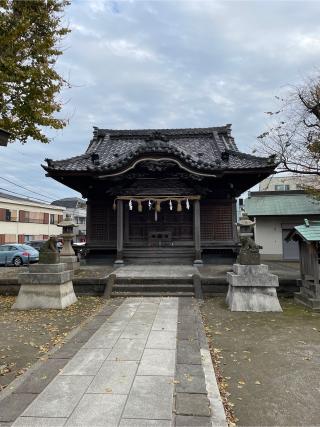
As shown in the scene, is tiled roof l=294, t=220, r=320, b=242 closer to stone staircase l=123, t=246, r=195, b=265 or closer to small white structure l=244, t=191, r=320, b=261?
stone staircase l=123, t=246, r=195, b=265

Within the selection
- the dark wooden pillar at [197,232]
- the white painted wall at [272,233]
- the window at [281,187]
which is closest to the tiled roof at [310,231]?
the dark wooden pillar at [197,232]

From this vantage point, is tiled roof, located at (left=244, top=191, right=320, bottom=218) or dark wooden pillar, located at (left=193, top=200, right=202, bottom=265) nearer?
dark wooden pillar, located at (left=193, top=200, right=202, bottom=265)

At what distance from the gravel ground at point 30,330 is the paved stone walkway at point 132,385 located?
727mm

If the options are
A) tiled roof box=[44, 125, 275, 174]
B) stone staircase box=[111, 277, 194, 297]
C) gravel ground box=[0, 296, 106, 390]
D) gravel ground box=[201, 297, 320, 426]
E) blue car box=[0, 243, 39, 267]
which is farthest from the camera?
blue car box=[0, 243, 39, 267]

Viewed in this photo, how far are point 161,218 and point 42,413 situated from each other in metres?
12.2

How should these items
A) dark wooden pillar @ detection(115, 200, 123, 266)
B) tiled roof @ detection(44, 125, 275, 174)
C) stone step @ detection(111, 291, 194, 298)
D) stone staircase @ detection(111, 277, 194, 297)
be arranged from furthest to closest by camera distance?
1. dark wooden pillar @ detection(115, 200, 123, 266)
2. tiled roof @ detection(44, 125, 275, 174)
3. stone staircase @ detection(111, 277, 194, 297)
4. stone step @ detection(111, 291, 194, 298)

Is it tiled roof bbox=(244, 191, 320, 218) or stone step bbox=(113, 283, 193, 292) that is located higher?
tiled roof bbox=(244, 191, 320, 218)

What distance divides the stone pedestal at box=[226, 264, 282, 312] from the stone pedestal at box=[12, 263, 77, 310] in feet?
14.8

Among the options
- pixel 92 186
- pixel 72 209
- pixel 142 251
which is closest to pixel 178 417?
pixel 142 251

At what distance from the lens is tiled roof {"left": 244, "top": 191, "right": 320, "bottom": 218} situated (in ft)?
75.6

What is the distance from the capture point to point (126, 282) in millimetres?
10523

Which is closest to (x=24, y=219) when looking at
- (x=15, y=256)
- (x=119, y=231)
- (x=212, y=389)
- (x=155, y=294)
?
(x=15, y=256)

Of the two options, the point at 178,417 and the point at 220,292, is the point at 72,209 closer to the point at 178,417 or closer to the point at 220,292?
the point at 220,292

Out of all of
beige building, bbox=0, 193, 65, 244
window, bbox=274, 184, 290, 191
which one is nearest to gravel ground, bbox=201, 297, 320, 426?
window, bbox=274, 184, 290, 191
